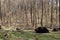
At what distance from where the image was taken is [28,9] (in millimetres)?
2014

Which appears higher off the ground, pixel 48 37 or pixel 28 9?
pixel 28 9

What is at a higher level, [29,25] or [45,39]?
[29,25]

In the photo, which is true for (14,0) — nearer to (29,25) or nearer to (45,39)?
(29,25)

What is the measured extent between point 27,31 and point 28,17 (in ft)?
0.44

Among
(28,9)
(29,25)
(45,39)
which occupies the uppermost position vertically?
(28,9)

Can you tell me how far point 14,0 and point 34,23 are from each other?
28cm

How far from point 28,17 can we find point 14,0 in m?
0.20

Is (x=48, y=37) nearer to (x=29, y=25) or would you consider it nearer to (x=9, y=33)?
(x=29, y=25)

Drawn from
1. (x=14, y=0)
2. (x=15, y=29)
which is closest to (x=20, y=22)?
(x=15, y=29)

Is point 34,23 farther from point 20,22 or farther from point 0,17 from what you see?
point 0,17

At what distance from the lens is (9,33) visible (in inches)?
77.1

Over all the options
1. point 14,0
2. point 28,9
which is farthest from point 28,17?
point 14,0

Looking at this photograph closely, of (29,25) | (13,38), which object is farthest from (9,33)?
(29,25)

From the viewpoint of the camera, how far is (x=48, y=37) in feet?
6.40
